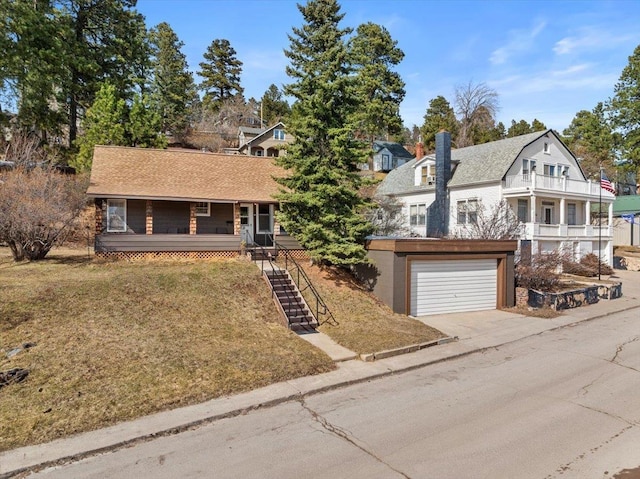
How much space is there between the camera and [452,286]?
16531mm

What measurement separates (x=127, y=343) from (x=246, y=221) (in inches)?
465

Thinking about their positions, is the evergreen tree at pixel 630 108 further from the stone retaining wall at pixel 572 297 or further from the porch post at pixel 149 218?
the porch post at pixel 149 218

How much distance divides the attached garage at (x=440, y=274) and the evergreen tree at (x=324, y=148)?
1149 mm

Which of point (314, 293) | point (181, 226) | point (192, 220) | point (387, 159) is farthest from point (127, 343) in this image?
point (387, 159)

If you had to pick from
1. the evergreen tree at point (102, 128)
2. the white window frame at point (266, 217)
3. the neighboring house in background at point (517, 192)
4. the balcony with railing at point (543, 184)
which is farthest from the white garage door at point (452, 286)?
the evergreen tree at point (102, 128)

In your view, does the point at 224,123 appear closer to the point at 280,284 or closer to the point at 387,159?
the point at 387,159

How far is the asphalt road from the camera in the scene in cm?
542

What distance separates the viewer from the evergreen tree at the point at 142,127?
2978 centimetres

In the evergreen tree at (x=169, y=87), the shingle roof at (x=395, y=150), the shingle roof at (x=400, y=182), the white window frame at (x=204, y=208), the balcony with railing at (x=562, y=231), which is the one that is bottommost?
the balcony with railing at (x=562, y=231)

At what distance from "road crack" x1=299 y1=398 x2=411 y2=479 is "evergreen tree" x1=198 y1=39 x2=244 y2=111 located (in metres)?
60.3

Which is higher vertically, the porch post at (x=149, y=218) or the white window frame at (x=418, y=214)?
the white window frame at (x=418, y=214)

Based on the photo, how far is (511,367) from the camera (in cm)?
1005

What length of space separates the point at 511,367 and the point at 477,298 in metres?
7.24

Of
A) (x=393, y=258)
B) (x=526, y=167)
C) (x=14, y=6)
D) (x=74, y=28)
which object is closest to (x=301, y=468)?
(x=393, y=258)
